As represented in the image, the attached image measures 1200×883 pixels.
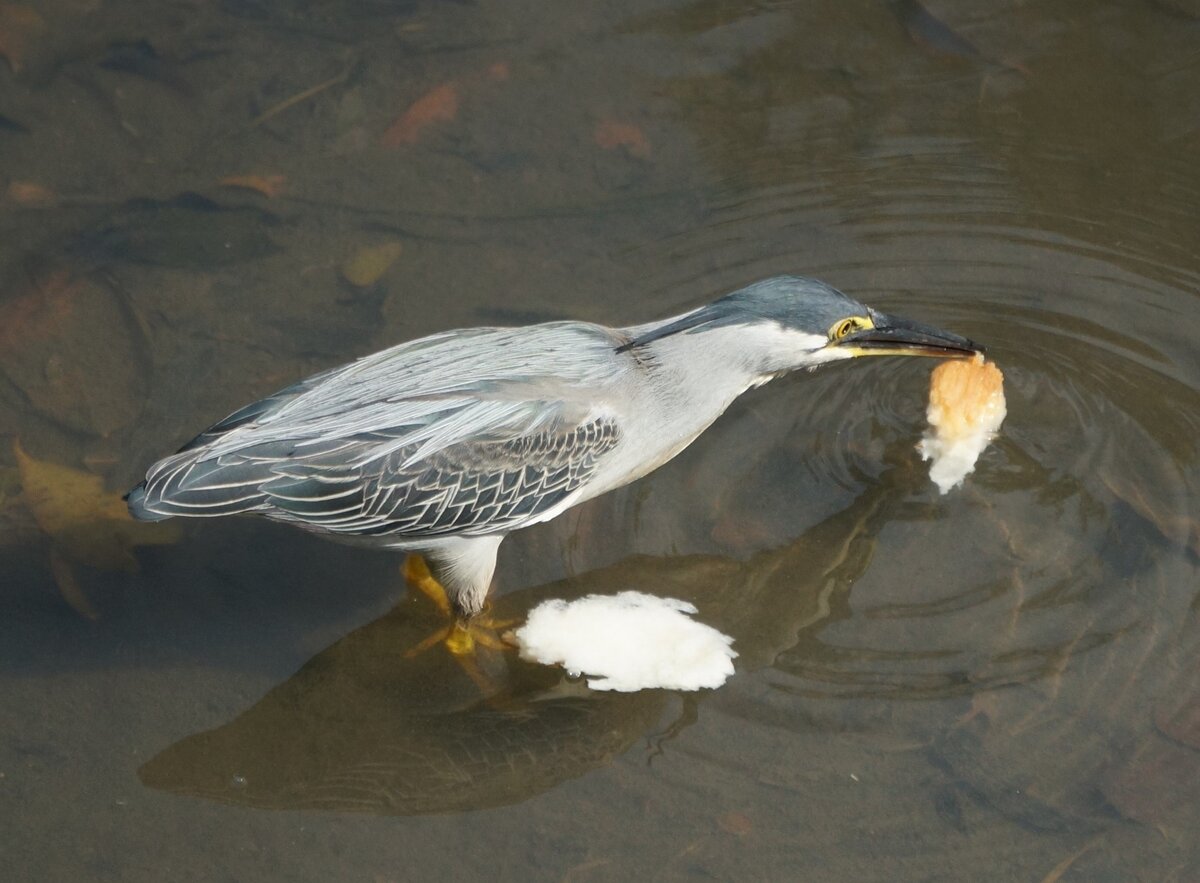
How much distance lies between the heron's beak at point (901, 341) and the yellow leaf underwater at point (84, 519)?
306cm

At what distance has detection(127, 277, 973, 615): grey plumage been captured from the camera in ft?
16.1

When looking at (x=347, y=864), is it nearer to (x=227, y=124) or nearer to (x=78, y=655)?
(x=78, y=655)

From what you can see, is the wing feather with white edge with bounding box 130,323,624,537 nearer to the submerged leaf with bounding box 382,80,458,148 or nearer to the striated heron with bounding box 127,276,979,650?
the striated heron with bounding box 127,276,979,650

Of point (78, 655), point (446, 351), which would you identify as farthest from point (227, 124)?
point (78, 655)

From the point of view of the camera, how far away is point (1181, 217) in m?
6.62

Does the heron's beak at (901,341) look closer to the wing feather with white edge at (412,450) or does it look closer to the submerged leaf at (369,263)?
the wing feather with white edge at (412,450)

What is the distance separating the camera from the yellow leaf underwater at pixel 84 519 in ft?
18.6

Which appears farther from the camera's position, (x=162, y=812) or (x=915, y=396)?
(x=915, y=396)

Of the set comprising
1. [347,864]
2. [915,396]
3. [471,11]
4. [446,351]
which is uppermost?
[471,11]

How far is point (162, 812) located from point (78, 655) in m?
0.85

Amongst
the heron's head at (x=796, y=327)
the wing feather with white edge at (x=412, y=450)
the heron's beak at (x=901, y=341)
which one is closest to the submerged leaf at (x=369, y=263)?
the wing feather with white edge at (x=412, y=450)

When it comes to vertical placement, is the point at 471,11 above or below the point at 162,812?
above

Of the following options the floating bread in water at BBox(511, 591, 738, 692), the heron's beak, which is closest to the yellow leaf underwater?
the floating bread in water at BBox(511, 591, 738, 692)

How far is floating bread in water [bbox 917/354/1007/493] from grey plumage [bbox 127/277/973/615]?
29cm
